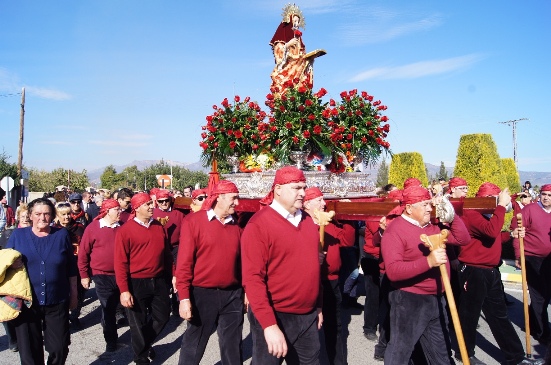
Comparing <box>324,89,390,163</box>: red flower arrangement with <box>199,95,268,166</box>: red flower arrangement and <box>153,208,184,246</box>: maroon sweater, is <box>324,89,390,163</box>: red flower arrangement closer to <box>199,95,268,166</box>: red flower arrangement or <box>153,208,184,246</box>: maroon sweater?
<box>199,95,268,166</box>: red flower arrangement

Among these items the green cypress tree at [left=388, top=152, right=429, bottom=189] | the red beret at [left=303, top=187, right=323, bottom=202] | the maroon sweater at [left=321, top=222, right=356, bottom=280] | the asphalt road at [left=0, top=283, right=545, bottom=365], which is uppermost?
the green cypress tree at [left=388, top=152, right=429, bottom=189]

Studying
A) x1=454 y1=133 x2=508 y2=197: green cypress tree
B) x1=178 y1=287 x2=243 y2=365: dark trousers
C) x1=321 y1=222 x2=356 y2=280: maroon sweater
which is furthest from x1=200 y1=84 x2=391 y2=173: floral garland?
x1=454 y1=133 x2=508 y2=197: green cypress tree

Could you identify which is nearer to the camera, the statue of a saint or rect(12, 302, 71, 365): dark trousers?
A: rect(12, 302, 71, 365): dark trousers

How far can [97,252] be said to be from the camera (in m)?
6.44

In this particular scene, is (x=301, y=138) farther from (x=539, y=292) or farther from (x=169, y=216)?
(x=539, y=292)

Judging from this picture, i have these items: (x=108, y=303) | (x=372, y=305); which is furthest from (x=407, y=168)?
(x=108, y=303)

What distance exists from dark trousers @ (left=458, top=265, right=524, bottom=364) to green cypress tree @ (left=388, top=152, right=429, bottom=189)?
45.3 feet

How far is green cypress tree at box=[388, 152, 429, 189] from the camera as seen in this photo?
19031 millimetres

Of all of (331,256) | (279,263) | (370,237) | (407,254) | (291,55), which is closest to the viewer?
(279,263)

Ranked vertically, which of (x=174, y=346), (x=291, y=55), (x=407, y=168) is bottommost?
(x=174, y=346)

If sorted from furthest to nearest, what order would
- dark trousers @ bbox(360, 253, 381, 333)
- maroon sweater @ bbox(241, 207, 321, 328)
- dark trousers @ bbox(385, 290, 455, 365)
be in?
dark trousers @ bbox(360, 253, 381, 333) → dark trousers @ bbox(385, 290, 455, 365) → maroon sweater @ bbox(241, 207, 321, 328)

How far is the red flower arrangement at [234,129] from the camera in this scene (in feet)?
23.9

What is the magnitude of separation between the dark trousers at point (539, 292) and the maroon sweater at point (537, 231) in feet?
0.33

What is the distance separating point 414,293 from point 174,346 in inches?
142
